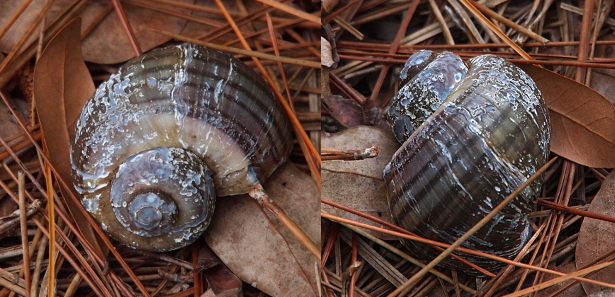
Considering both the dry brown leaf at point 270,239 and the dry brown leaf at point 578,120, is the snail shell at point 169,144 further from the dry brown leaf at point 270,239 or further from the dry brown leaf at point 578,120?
the dry brown leaf at point 578,120

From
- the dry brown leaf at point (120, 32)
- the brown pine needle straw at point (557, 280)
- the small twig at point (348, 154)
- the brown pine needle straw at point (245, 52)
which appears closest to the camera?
the brown pine needle straw at point (557, 280)

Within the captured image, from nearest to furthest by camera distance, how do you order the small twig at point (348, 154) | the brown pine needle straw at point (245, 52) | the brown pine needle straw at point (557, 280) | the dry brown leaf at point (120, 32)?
the brown pine needle straw at point (557, 280) → the small twig at point (348, 154) → the brown pine needle straw at point (245, 52) → the dry brown leaf at point (120, 32)

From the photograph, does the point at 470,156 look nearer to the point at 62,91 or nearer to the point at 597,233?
the point at 597,233

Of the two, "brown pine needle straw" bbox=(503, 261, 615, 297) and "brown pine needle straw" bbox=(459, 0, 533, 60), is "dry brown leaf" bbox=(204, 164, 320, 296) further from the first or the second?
"brown pine needle straw" bbox=(459, 0, 533, 60)

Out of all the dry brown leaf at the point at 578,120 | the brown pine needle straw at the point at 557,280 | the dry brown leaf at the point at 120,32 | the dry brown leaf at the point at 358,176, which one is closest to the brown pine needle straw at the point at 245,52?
the dry brown leaf at the point at 120,32

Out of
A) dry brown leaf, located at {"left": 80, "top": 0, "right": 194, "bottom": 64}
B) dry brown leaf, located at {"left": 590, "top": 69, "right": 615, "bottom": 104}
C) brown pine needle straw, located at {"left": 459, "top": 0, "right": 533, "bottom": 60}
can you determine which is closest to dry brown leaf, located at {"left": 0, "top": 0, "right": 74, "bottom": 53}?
dry brown leaf, located at {"left": 80, "top": 0, "right": 194, "bottom": 64}

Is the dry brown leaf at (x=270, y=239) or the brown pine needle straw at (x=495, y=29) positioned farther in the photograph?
the brown pine needle straw at (x=495, y=29)
